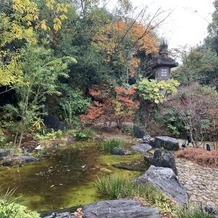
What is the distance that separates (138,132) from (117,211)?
691 centimetres

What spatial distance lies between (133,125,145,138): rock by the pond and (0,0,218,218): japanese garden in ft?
0.43

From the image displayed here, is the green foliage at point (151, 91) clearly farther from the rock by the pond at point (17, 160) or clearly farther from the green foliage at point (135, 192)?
the green foliage at point (135, 192)

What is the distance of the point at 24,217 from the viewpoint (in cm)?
241

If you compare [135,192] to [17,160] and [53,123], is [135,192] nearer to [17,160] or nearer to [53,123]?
[17,160]

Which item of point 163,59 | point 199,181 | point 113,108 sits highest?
point 163,59

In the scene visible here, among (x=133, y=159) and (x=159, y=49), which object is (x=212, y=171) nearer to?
(x=133, y=159)

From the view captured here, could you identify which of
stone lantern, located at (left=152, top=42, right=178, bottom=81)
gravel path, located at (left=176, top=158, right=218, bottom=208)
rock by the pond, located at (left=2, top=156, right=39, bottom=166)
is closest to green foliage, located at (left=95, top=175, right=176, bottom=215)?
gravel path, located at (left=176, top=158, right=218, bottom=208)

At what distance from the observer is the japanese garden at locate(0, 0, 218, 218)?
353cm

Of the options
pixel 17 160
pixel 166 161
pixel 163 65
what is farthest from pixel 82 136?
pixel 163 65

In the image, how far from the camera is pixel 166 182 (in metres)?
4.10

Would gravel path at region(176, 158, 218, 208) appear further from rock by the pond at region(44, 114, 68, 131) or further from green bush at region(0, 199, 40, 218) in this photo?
rock by the pond at region(44, 114, 68, 131)

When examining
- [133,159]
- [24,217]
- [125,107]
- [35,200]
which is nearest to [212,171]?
[133,159]

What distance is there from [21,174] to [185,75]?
41.3 ft

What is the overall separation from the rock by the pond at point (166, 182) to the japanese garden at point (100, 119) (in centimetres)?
2
